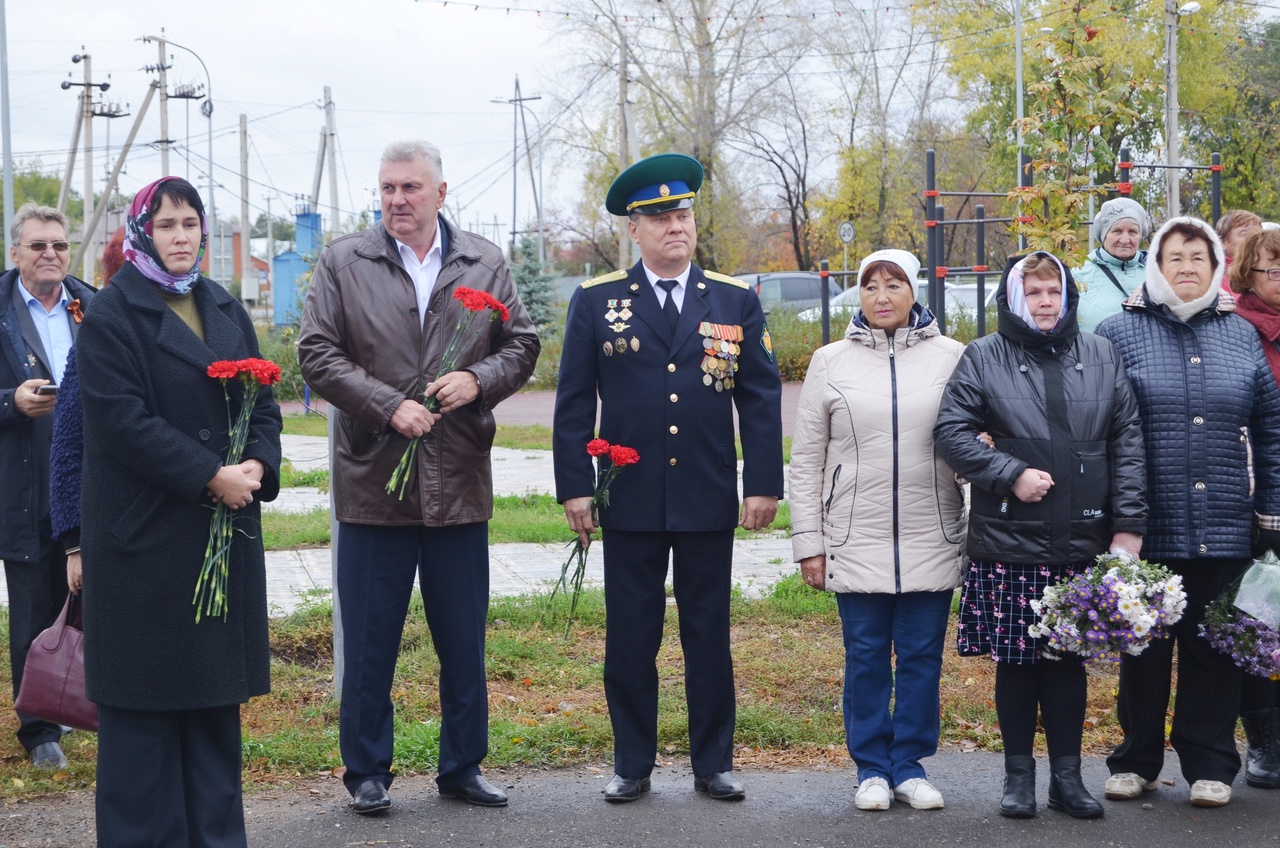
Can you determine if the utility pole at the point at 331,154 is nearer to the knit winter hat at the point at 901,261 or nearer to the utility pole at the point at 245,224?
the utility pole at the point at 245,224

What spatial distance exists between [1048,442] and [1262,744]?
1522 millimetres

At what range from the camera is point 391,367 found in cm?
430

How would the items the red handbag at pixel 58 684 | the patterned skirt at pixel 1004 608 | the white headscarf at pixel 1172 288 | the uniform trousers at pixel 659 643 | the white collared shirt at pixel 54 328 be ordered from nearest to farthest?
the red handbag at pixel 58 684 < the patterned skirt at pixel 1004 608 < the white headscarf at pixel 1172 288 < the uniform trousers at pixel 659 643 < the white collared shirt at pixel 54 328

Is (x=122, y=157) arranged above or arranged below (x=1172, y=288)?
above

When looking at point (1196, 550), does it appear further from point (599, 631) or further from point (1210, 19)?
point (1210, 19)

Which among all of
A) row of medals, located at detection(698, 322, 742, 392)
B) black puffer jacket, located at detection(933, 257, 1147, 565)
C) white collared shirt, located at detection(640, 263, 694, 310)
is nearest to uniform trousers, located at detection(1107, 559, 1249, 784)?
black puffer jacket, located at detection(933, 257, 1147, 565)

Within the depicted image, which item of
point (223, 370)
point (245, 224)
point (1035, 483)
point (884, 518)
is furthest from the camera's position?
point (245, 224)

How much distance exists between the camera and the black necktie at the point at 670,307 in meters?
4.54

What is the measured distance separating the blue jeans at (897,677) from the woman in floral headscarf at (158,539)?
201cm

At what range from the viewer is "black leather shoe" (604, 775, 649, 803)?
441 cm

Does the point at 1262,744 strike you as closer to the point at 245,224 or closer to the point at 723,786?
the point at 723,786

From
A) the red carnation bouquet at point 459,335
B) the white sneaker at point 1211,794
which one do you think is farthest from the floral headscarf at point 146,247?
the white sneaker at point 1211,794

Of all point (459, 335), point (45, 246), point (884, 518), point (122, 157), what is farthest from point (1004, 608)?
point (122, 157)

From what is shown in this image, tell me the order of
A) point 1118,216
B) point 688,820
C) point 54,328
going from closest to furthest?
1. point 688,820
2. point 54,328
3. point 1118,216
